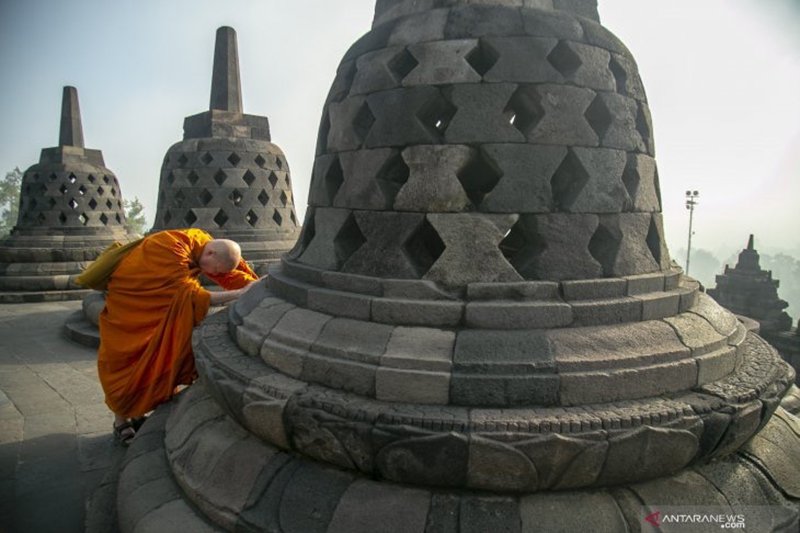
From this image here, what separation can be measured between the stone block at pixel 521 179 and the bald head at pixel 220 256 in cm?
198

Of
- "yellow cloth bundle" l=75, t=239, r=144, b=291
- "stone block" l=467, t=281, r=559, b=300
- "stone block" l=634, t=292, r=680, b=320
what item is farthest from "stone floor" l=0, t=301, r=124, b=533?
"stone block" l=634, t=292, r=680, b=320

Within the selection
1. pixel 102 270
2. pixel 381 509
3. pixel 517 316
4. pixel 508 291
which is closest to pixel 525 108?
pixel 508 291

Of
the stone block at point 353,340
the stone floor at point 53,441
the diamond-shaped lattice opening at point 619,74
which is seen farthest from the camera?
the stone floor at point 53,441

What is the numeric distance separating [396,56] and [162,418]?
2.56 meters

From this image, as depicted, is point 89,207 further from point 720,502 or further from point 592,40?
point 720,502

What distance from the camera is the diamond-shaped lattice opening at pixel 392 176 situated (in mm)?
2398

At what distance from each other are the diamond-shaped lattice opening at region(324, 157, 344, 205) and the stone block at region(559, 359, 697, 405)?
1.58 metres

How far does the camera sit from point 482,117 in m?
2.25

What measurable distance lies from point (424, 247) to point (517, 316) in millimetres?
610

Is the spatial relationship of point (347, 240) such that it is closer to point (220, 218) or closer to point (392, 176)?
point (392, 176)

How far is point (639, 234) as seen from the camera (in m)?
2.46

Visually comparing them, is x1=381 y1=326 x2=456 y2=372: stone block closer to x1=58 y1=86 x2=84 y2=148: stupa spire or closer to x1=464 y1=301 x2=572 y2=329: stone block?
x1=464 y1=301 x2=572 y2=329: stone block

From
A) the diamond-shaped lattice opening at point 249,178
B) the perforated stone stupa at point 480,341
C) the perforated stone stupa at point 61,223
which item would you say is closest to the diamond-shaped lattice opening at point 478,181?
the perforated stone stupa at point 480,341

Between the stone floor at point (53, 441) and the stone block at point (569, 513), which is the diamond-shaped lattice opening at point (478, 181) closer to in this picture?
the stone block at point (569, 513)
